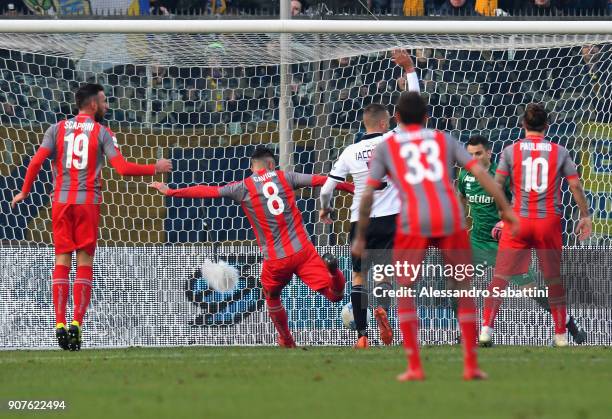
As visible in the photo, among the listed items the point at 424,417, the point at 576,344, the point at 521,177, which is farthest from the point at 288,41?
the point at 424,417

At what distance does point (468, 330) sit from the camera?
792 centimetres

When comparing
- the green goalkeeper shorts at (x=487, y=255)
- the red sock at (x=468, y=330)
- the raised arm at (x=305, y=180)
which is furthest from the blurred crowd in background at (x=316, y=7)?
the red sock at (x=468, y=330)

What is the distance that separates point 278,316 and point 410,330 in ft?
14.2

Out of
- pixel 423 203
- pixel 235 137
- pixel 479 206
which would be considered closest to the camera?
pixel 423 203

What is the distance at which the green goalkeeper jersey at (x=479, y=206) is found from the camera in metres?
13.0

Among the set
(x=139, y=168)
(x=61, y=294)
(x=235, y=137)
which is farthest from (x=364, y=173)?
(x=61, y=294)

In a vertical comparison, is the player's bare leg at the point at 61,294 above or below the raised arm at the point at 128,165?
below

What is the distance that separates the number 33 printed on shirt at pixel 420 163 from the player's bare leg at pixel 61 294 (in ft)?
14.8

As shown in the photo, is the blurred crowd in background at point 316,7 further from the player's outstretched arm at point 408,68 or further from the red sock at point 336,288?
the red sock at point 336,288

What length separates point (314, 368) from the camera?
358 inches

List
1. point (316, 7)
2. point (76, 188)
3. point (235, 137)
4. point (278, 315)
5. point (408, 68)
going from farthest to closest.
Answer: point (316, 7)
point (235, 137)
point (408, 68)
point (278, 315)
point (76, 188)

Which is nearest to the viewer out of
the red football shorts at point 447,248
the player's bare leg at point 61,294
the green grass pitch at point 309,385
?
the green grass pitch at point 309,385

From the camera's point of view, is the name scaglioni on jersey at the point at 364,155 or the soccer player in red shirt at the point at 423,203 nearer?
the soccer player in red shirt at the point at 423,203

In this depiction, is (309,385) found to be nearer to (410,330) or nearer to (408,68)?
(410,330)
